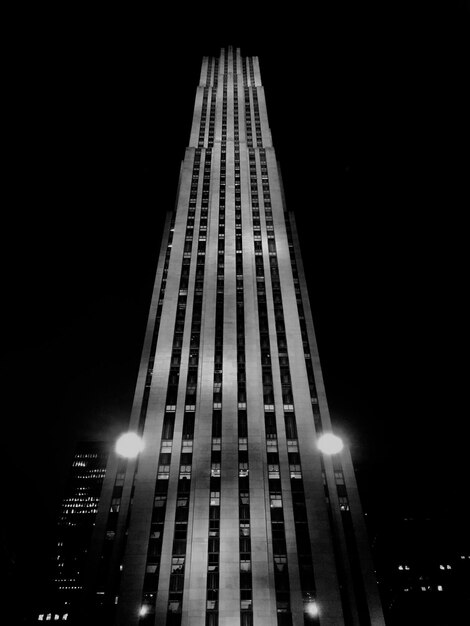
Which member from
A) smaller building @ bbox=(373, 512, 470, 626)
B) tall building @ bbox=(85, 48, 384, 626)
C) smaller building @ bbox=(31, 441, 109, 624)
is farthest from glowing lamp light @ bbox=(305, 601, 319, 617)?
smaller building @ bbox=(31, 441, 109, 624)

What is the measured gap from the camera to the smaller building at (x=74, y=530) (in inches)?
3899

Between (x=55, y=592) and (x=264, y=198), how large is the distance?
4176 inches

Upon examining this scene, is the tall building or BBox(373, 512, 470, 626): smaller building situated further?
BBox(373, 512, 470, 626): smaller building

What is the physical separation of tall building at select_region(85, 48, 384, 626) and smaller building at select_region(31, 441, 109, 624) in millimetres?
68128

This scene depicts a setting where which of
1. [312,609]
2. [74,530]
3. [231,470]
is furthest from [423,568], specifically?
[74,530]

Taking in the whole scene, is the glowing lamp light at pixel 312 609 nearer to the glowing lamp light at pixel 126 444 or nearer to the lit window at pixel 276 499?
the lit window at pixel 276 499

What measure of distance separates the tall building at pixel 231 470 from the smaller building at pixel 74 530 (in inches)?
2682

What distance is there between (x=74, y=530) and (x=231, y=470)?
11372 cm

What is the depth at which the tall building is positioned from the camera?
103ft

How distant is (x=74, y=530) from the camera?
127750 mm

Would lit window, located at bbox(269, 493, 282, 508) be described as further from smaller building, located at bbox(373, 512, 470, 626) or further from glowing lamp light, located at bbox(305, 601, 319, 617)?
smaller building, located at bbox(373, 512, 470, 626)

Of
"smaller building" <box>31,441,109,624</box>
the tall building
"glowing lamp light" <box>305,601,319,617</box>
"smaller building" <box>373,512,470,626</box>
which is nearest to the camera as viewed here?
"glowing lamp light" <box>305,601,319,617</box>

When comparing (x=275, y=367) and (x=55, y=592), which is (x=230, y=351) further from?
(x=55, y=592)

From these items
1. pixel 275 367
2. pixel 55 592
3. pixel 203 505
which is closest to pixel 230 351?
pixel 275 367
